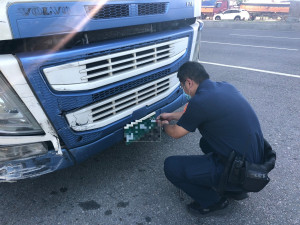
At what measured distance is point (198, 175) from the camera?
1.89 metres

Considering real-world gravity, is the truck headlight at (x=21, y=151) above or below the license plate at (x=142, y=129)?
above

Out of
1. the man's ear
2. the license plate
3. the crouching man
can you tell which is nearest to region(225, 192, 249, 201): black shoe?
the crouching man

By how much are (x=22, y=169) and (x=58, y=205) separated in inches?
22.4

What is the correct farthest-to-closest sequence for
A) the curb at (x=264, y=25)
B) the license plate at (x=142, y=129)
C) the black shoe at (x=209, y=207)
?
the curb at (x=264, y=25)
the license plate at (x=142, y=129)
the black shoe at (x=209, y=207)

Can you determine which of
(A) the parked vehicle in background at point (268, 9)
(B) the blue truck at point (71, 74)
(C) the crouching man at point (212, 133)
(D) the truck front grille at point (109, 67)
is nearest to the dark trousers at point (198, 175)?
(C) the crouching man at point (212, 133)

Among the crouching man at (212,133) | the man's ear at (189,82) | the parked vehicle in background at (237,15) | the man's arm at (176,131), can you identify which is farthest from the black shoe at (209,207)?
the parked vehicle in background at (237,15)

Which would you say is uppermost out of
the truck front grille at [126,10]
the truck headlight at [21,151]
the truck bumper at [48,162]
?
the truck front grille at [126,10]

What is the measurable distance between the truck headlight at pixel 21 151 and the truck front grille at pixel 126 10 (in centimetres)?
94

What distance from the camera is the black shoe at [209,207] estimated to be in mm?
1988

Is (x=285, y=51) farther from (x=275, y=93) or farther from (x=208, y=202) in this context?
(x=208, y=202)

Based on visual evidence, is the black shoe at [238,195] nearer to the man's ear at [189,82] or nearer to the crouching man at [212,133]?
the crouching man at [212,133]

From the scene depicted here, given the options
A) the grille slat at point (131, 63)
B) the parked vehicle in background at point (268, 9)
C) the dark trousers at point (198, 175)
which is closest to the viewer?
the grille slat at point (131, 63)

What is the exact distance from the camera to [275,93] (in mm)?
4227

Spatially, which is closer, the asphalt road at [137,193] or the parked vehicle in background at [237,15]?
the asphalt road at [137,193]
